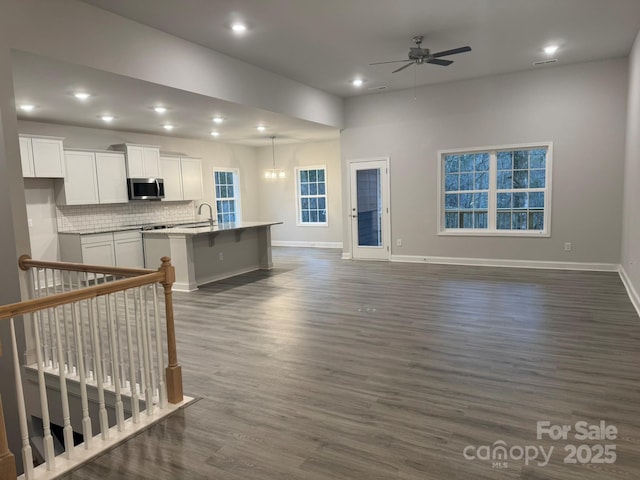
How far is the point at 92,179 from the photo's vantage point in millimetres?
7484

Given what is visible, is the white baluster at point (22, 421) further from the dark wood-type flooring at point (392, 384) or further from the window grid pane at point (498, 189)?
the window grid pane at point (498, 189)

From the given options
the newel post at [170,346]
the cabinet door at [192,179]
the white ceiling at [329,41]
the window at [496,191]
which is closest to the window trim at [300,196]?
the cabinet door at [192,179]

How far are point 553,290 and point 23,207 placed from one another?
6027mm

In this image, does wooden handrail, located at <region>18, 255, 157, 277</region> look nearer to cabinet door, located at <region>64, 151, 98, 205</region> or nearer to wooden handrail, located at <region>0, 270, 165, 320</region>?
wooden handrail, located at <region>0, 270, 165, 320</region>

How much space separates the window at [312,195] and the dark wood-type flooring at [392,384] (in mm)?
5714

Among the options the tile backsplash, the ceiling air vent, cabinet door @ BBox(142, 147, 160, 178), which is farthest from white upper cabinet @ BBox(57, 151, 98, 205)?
the ceiling air vent

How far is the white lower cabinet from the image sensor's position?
23.2 ft

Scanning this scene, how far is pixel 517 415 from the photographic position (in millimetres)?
2641

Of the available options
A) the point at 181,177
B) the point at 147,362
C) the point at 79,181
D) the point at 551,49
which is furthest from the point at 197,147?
the point at 147,362

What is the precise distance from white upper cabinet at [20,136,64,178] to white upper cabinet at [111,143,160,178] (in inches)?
48.9

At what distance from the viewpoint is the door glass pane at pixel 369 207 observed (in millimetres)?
8703

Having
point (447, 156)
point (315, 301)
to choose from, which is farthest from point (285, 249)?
point (315, 301)

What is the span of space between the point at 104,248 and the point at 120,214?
123cm

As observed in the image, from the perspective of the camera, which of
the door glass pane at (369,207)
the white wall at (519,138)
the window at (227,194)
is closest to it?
the white wall at (519,138)
